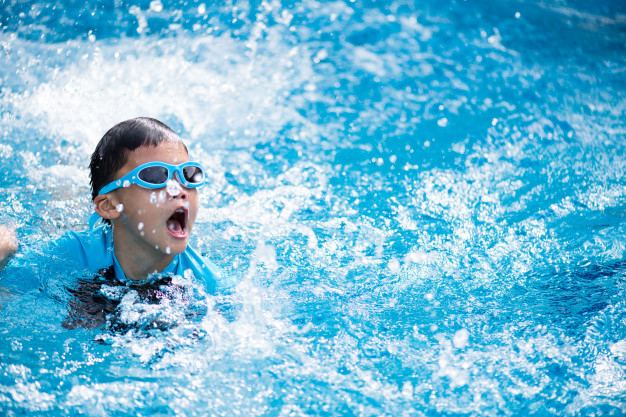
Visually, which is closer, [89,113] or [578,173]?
[578,173]

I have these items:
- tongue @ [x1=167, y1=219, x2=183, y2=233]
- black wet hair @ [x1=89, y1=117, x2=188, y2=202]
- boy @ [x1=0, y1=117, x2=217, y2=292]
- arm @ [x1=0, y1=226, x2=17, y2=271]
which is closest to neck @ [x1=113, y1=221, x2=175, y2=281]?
boy @ [x1=0, y1=117, x2=217, y2=292]

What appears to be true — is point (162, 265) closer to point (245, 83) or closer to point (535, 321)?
point (535, 321)

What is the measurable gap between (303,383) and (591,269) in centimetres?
192

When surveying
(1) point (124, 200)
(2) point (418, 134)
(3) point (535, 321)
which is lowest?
(2) point (418, 134)

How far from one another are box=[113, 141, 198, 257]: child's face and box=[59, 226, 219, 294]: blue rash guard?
0.16 m

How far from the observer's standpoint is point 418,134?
5.31 meters

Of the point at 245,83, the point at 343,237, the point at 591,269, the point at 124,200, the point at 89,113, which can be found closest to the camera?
the point at 124,200

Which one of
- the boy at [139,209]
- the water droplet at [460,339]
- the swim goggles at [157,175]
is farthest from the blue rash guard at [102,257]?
the water droplet at [460,339]

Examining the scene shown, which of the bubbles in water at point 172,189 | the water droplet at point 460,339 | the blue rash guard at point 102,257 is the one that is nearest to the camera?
the bubbles in water at point 172,189

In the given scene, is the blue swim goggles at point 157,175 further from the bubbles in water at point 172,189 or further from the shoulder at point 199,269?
the shoulder at point 199,269

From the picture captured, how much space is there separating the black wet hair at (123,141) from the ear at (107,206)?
6cm

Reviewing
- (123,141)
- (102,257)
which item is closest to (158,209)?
(123,141)

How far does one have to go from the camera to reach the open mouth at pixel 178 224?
8.59ft

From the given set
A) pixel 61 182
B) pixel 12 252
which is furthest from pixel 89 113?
pixel 12 252
